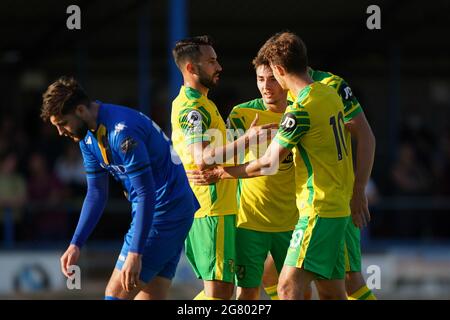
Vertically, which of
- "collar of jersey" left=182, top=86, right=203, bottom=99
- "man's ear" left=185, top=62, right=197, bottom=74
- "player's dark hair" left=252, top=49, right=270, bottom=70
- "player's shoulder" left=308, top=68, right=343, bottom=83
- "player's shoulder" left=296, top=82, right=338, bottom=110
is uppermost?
"player's dark hair" left=252, top=49, right=270, bottom=70

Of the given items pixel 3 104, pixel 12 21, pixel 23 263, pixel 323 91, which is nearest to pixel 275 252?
pixel 323 91

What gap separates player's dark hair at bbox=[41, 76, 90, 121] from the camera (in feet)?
18.6

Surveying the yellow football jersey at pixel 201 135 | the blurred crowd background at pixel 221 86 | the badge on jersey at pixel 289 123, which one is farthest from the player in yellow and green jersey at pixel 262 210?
the blurred crowd background at pixel 221 86

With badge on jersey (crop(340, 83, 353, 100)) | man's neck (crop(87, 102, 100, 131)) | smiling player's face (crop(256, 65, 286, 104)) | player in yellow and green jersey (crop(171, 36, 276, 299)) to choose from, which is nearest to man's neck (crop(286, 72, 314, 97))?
badge on jersey (crop(340, 83, 353, 100))

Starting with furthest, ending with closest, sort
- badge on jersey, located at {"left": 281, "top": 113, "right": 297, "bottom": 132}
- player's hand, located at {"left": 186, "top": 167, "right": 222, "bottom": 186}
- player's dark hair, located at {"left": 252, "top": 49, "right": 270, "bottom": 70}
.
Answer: player's dark hair, located at {"left": 252, "top": 49, "right": 270, "bottom": 70}, player's hand, located at {"left": 186, "top": 167, "right": 222, "bottom": 186}, badge on jersey, located at {"left": 281, "top": 113, "right": 297, "bottom": 132}

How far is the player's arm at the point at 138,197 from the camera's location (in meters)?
5.59

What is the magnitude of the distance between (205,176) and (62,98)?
124cm

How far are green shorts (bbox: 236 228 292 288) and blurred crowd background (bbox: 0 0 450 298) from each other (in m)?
4.81

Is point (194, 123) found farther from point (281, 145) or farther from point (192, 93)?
point (281, 145)

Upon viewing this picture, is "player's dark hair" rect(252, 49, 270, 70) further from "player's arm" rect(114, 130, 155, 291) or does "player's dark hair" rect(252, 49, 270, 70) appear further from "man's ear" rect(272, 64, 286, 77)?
"player's arm" rect(114, 130, 155, 291)

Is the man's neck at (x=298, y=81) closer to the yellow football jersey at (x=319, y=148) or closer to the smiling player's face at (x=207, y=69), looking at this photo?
the yellow football jersey at (x=319, y=148)

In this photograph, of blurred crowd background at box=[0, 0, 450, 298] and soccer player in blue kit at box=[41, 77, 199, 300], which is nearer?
soccer player in blue kit at box=[41, 77, 199, 300]

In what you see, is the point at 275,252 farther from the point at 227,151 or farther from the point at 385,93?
the point at 385,93

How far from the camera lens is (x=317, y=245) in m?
5.95
